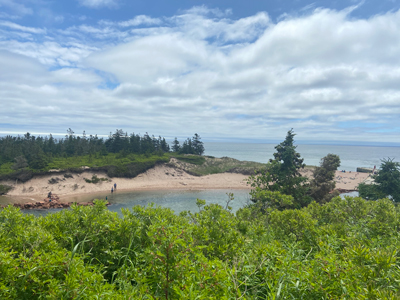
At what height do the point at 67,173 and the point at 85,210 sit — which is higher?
the point at 85,210

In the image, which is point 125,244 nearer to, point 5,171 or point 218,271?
point 218,271

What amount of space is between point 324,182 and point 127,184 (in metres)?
35.0

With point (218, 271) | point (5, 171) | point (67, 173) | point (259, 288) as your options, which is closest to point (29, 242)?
point (218, 271)

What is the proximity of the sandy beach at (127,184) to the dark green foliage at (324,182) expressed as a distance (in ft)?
35.5

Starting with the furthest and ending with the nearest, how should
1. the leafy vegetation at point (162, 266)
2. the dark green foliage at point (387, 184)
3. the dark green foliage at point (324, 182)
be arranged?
the dark green foliage at point (324, 182), the dark green foliage at point (387, 184), the leafy vegetation at point (162, 266)

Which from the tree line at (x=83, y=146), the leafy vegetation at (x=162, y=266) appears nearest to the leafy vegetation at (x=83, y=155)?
the tree line at (x=83, y=146)

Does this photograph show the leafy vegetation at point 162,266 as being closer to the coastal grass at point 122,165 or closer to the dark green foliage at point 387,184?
the dark green foliage at point 387,184

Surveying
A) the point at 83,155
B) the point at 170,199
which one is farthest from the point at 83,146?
the point at 170,199

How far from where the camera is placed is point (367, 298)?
1909 millimetres

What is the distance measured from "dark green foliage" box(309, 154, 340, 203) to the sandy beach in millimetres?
10826

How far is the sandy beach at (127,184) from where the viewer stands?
36406mm

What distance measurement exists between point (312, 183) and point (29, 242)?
26.1 m

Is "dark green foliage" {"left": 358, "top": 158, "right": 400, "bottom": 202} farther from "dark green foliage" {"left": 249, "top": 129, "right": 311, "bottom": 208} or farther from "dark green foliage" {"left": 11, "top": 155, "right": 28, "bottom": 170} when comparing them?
"dark green foliage" {"left": 11, "top": 155, "right": 28, "bottom": 170}

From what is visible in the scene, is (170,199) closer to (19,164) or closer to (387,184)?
(387,184)
